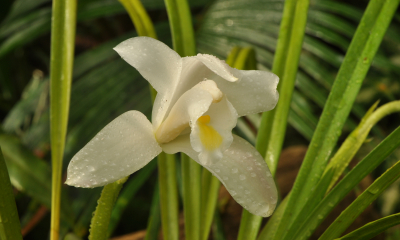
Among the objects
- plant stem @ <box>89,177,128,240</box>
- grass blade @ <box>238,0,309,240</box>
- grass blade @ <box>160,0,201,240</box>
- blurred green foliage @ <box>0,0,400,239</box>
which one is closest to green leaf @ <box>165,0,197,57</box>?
grass blade @ <box>160,0,201,240</box>

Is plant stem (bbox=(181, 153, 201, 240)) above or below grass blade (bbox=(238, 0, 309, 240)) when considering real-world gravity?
below

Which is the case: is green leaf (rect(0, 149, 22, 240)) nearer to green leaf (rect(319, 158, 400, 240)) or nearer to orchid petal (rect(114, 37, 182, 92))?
orchid petal (rect(114, 37, 182, 92))

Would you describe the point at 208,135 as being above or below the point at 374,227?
above

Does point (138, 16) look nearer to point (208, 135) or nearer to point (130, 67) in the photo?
point (208, 135)

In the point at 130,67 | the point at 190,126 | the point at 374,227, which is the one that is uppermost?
the point at 190,126

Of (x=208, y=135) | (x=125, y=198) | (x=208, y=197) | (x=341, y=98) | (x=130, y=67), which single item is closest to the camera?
(x=208, y=135)

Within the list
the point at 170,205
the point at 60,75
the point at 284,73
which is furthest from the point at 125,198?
the point at 284,73
